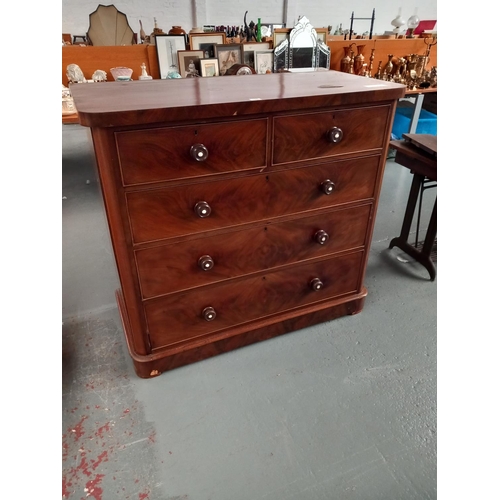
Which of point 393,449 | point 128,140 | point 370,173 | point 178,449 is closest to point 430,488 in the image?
point 393,449

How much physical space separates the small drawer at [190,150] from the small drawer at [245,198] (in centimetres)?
5

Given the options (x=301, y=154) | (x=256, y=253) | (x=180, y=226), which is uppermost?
(x=301, y=154)

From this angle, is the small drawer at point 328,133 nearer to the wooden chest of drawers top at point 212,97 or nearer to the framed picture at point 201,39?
the wooden chest of drawers top at point 212,97

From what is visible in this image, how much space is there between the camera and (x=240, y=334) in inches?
63.3

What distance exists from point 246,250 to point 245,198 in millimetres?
216

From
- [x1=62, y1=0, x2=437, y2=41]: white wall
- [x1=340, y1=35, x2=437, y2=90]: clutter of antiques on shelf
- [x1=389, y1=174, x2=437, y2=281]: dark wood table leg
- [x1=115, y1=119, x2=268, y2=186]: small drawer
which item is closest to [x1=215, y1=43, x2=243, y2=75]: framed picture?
[x1=340, y1=35, x2=437, y2=90]: clutter of antiques on shelf

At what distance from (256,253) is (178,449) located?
742mm

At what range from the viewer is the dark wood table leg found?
207cm

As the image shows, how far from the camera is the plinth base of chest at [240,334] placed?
4.92ft

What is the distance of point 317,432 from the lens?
4.36 ft

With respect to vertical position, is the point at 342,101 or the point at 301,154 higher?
the point at 342,101

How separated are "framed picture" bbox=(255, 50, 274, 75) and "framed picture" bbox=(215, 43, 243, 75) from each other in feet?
0.45

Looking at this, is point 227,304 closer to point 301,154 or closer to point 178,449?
point 178,449

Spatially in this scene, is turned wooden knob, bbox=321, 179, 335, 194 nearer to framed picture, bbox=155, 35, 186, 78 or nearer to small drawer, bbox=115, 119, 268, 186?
small drawer, bbox=115, 119, 268, 186
